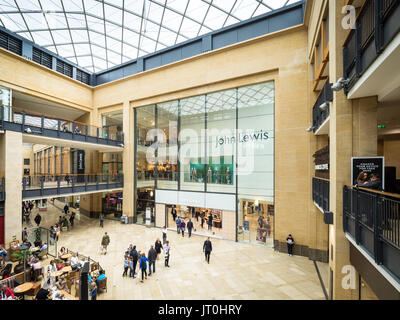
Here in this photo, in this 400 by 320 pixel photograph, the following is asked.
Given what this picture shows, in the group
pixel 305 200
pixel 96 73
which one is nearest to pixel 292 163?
pixel 305 200

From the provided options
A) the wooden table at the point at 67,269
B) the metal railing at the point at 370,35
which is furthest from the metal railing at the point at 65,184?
the metal railing at the point at 370,35

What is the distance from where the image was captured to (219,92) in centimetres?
1538

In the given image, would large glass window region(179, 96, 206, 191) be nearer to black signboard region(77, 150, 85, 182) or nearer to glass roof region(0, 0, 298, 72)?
glass roof region(0, 0, 298, 72)

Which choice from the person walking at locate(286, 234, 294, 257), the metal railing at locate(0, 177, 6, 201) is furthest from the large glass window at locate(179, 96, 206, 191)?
Answer: the metal railing at locate(0, 177, 6, 201)

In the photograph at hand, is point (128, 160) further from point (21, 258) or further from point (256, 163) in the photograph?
point (256, 163)

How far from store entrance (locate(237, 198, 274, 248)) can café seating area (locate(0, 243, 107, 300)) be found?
942cm

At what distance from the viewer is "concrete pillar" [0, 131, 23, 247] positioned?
38.4ft

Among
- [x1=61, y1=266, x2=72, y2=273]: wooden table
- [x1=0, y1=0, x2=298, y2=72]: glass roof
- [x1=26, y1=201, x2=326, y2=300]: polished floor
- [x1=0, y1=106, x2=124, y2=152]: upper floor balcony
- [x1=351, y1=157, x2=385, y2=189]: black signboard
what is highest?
[x1=0, y1=0, x2=298, y2=72]: glass roof

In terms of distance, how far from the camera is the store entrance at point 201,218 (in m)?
15.2

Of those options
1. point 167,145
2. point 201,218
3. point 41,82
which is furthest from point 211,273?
point 41,82

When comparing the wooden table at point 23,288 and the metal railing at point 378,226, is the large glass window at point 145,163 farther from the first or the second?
the metal railing at point 378,226
